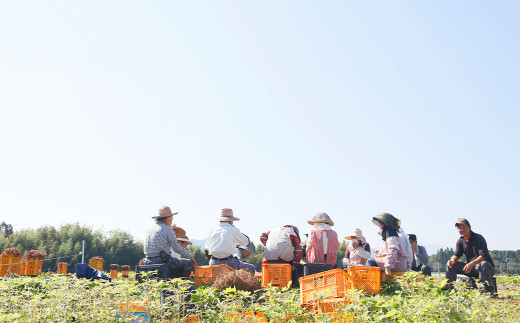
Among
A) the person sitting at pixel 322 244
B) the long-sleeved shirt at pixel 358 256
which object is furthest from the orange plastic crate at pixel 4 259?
the long-sleeved shirt at pixel 358 256

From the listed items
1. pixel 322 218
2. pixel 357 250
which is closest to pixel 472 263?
pixel 357 250

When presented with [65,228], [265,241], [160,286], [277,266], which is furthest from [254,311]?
[65,228]

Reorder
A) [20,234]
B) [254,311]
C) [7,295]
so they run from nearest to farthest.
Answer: [254,311] < [7,295] < [20,234]

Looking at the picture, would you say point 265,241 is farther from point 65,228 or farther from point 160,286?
point 65,228

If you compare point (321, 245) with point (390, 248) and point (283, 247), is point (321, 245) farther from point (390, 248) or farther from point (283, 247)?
point (390, 248)

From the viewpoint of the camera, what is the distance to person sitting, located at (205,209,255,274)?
23.5 feet

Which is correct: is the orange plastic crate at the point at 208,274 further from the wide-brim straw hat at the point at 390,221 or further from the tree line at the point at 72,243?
the tree line at the point at 72,243

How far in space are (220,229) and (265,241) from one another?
119 centimetres

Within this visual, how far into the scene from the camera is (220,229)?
7434 mm

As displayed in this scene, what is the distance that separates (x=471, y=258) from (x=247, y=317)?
4425mm

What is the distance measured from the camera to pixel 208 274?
20.9 ft

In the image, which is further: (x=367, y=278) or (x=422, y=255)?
(x=422, y=255)

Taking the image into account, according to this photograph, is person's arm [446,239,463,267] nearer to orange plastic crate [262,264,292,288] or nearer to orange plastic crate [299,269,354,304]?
orange plastic crate [262,264,292,288]

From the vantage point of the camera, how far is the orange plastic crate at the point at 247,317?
148 inches
